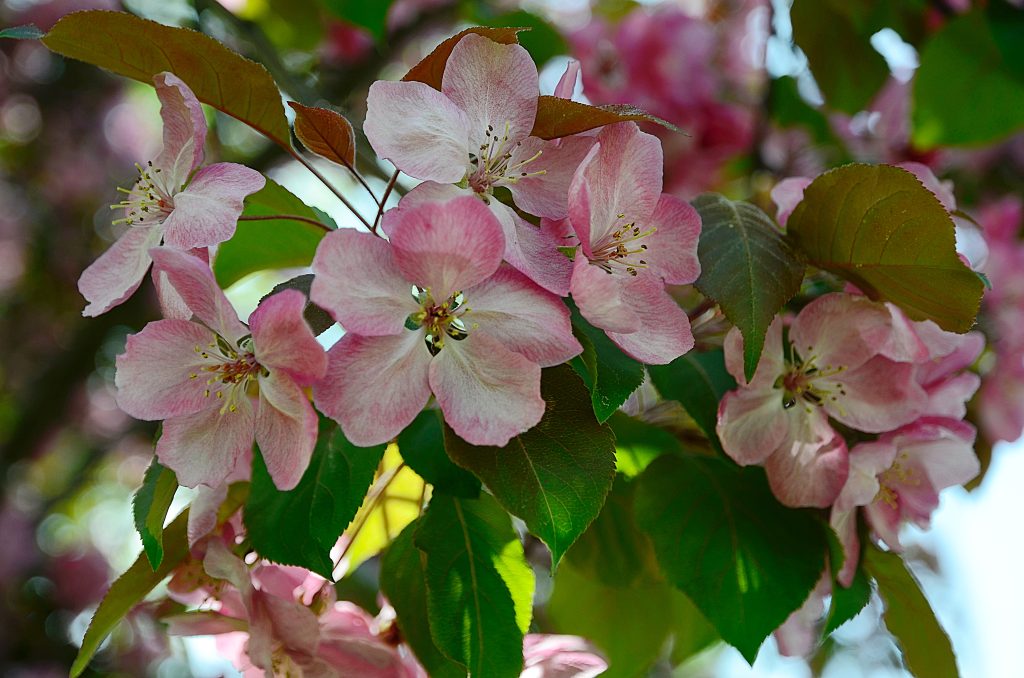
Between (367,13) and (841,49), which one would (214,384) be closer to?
(367,13)

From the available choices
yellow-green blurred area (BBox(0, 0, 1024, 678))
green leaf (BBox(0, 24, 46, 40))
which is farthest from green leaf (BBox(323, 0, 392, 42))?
green leaf (BBox(0, 24, 46, 40))

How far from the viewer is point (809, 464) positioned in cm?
76

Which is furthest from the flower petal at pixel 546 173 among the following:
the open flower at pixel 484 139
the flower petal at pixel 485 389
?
the flower petal at pixel 485 389

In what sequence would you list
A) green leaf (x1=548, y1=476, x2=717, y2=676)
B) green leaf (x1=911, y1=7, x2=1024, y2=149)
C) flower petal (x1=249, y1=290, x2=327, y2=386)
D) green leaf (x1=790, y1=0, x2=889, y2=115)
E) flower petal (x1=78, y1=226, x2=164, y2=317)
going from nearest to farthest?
1. flower petal (x1=249, y1=290, x2=327, y2=386)
2. flower petal (x1=78, y1=226, x2=164, y2=317)
3. green leaf (x1=548, y1=476, x2=717, y2=676)
4. green leaf (x1=911, y1=7, x2=1024, y2=149)
5. green leaf (x1=790, y1=0, x2=889, y2=115)

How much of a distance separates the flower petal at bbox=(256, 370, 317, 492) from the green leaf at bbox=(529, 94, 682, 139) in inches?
9.6

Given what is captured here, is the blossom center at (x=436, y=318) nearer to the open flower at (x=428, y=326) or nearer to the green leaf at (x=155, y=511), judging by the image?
the open flower at (x=428, y=326)

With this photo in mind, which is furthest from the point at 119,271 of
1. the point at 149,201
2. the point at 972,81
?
the point at 972,81

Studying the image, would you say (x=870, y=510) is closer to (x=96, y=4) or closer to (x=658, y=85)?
(x=658, y=85)

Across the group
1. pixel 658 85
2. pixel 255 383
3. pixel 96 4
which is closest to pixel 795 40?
pixel 658 85

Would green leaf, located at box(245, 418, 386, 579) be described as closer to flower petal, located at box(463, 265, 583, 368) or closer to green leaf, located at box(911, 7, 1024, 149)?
flower petal, located at box(463, 265, 583, 368)

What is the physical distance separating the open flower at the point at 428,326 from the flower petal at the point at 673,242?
5.4 inches

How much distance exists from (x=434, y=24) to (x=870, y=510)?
1692 millimetres

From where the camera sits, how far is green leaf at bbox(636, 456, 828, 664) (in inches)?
29.7

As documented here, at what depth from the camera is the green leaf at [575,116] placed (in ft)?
2.14
